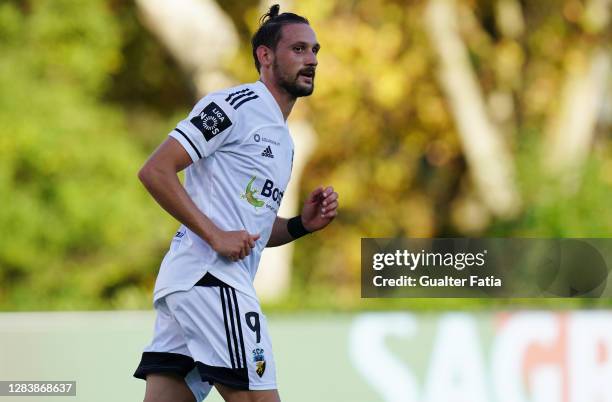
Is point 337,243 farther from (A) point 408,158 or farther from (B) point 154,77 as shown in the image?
(B) point 154,77

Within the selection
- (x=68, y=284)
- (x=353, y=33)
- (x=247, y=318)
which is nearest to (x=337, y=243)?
(x=353, y=33)

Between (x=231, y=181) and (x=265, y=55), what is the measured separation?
1.74ft

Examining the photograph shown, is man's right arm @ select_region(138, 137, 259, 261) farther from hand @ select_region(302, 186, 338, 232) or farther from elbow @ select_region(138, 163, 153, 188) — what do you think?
hand @ select_region(302, 186, 338, 232)

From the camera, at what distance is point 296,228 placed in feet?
16.4

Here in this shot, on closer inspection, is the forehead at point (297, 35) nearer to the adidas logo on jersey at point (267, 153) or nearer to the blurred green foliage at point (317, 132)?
the adidas logo on jersey at point (267, 153)

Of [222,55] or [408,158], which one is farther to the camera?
[408,158]

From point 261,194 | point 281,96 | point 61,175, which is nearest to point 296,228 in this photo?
point 261,194

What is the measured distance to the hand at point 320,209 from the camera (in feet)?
15.9

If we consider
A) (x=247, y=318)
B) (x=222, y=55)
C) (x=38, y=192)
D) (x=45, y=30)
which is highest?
(x=45, y=30)

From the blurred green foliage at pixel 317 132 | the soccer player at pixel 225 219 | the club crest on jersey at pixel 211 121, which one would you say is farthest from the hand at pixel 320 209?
the blurred green foliage at pixel 317 132

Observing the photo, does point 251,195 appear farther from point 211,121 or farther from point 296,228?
point 296,228

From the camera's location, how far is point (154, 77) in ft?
61.9

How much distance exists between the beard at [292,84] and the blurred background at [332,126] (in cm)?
621

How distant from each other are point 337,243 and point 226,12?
12.1ft
